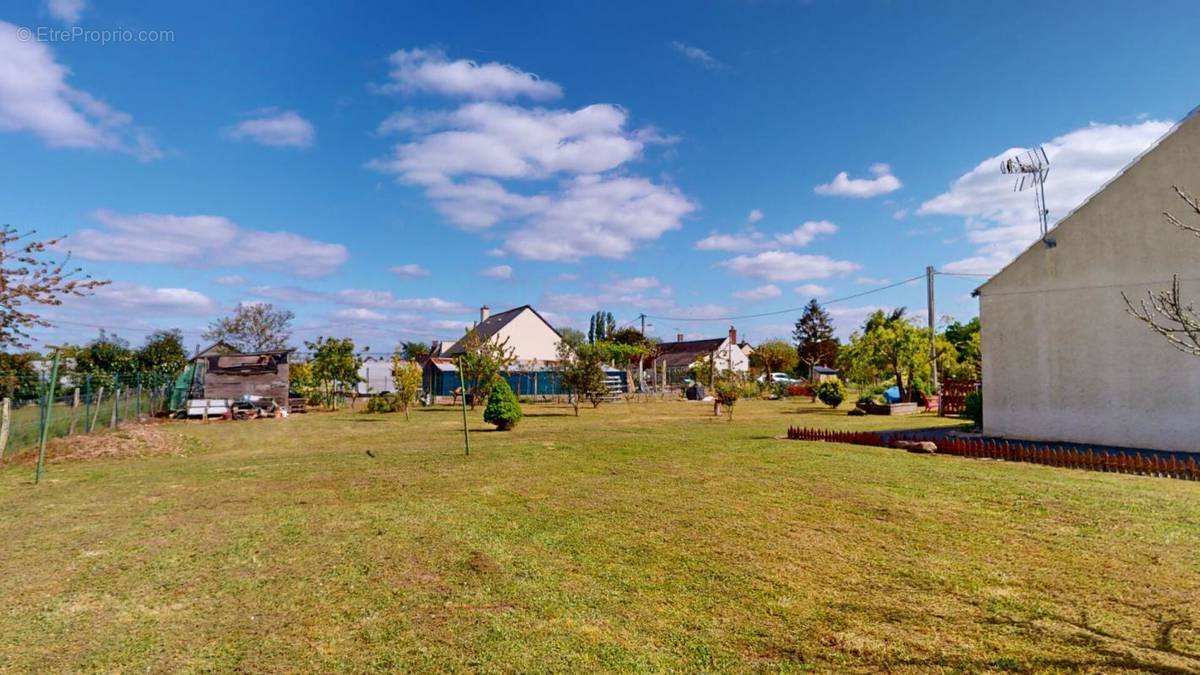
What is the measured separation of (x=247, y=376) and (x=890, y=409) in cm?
3351

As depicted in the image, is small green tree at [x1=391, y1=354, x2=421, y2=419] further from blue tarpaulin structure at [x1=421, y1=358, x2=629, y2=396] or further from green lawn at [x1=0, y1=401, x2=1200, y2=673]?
green lawn at [x1=0, y1=401, x2=1200, y2=673]

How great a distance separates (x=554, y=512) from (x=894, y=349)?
89.8 ft

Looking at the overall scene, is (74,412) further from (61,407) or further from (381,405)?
(381,405)

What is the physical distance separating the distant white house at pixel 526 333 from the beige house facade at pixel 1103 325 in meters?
37.5

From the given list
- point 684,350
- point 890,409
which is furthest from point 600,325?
point 890,409

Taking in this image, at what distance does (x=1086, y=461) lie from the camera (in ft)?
36.3

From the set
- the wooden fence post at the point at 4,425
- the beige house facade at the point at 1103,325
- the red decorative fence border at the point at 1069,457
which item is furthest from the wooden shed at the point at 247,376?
the beige house facade at the point at 1103,325

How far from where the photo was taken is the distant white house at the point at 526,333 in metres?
51.2

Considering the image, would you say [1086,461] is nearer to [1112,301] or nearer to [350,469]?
[1112,301]

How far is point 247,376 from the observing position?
32.3m

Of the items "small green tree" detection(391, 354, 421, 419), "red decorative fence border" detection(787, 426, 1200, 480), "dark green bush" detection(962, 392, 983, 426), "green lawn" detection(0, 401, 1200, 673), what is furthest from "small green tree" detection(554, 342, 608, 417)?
"green lawn" detection(0, 401, 1200, 673)

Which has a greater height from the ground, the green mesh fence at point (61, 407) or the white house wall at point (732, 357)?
the white house wall at point (732, 357)

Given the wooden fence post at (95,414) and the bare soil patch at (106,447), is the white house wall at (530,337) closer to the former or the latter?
the wooden fence post at (95,414)

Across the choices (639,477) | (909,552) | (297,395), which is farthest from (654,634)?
(297,395)
